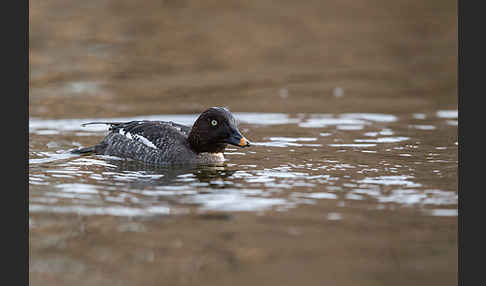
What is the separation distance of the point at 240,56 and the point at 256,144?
284 inches

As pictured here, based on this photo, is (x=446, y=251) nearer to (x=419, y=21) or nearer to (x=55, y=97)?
(x=55, y=97)

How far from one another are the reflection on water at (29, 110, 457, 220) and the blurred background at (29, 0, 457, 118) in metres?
1.92

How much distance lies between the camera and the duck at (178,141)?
1047 cm

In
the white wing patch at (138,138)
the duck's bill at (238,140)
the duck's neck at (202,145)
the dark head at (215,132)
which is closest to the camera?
the duck's bill at (238,140)

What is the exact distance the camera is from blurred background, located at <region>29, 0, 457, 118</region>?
1552 centimetres

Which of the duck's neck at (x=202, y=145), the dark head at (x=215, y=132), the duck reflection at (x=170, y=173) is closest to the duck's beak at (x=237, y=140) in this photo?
the dark head at (x=215, y=132)

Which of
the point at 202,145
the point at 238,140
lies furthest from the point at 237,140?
the point at 202,145

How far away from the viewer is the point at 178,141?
10.8m

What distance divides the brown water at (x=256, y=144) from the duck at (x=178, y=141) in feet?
0.89

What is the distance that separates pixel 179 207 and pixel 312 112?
6593mm

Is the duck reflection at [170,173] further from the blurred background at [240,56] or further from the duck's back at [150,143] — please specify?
the blurred background at [240,56]

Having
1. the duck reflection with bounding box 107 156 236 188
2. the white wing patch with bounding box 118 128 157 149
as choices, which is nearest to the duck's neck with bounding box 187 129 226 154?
the duck reflection with bounding box 107 156 236 188

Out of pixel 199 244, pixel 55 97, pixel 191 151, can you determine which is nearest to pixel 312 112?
pixel 191 151

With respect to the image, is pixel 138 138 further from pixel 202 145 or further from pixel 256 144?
pixel 256 144
